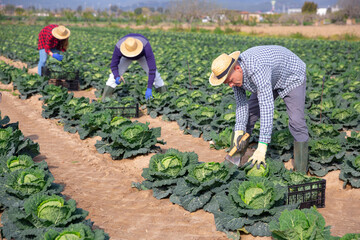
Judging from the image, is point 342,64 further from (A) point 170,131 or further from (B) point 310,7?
(B) point 310,7

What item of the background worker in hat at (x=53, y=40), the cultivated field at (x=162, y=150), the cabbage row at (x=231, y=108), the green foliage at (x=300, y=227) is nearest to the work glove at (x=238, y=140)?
the cultivated field at (x=162, y=150)

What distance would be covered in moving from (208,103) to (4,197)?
5007 millimetres

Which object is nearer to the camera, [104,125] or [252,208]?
[252,208]

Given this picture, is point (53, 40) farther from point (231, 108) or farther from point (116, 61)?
point (231, 108)

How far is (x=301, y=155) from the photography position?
4.57 metres

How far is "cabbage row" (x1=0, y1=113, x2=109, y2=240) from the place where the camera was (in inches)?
119

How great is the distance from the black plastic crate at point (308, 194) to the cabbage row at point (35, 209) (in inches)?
76.2

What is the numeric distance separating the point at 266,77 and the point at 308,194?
4.43 ft

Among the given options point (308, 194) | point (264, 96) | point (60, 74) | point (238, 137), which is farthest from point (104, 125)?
point (60, 74)

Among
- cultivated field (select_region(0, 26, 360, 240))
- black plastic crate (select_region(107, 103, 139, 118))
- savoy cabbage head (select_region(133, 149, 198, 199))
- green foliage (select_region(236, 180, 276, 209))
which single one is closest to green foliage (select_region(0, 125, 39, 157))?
cultivated field (select_region(0, 26, 360, 240))

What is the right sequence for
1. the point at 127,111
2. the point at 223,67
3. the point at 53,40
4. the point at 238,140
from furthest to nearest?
the point at 53,40 < the point at 127,111 < the point at 238,140 < the point at 223,67

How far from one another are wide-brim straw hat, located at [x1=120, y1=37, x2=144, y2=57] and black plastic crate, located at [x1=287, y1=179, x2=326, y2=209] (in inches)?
168

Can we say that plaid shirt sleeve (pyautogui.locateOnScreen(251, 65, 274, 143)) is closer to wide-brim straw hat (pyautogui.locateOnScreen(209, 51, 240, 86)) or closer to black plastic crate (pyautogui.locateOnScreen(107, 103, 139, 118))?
wide-brim straw hat (pyautogui.locateOnScreen(209, 51, 240, 86))

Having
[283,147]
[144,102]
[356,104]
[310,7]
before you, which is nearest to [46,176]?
[283,147]
